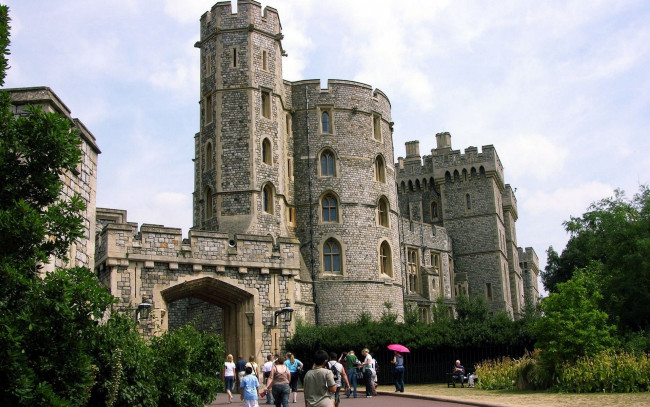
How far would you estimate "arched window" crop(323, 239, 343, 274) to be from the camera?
32625mm

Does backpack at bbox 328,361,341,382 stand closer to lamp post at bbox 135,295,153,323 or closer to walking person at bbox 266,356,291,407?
lamp post at bbox 135,295,153,323

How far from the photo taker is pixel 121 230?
22000mm

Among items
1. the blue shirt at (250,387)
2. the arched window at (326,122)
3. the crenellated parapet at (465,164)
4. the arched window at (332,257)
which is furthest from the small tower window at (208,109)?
the crenellated parapet at (465,164)

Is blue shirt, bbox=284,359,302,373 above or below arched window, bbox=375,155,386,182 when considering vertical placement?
below

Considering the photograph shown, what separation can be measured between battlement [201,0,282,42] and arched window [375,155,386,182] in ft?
24.9

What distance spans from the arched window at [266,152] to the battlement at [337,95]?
395 cm

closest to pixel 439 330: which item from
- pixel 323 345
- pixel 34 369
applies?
pixel 323 345

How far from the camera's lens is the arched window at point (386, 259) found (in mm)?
34094

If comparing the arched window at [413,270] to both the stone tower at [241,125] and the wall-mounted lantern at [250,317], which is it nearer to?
the stone tower at [241,125]

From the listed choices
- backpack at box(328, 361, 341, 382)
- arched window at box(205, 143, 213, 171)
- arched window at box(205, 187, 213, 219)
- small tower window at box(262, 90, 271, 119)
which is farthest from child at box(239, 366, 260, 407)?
small tower window at box(262, 90, 271, 119)

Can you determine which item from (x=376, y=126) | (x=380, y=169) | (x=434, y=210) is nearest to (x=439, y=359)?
(x=380, y=169)

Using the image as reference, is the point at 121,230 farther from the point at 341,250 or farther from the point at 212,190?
the point at 341,250

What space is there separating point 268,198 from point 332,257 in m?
4.22

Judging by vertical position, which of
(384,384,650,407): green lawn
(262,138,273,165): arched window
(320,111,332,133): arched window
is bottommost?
(384,384,650,407): green lawn
